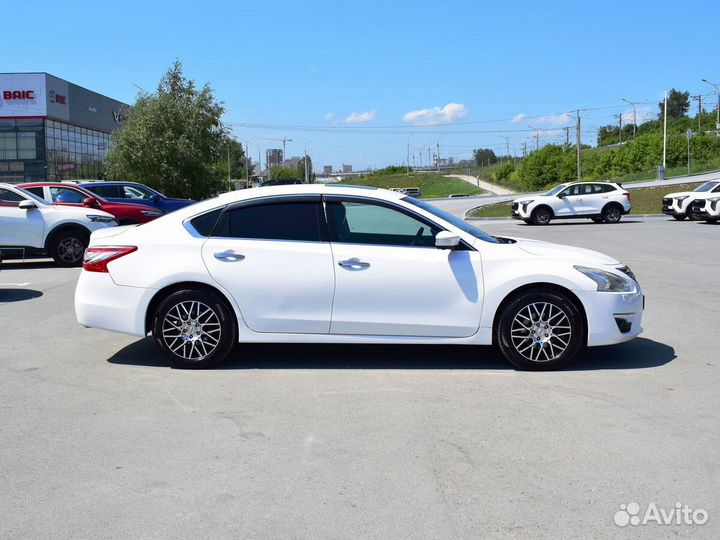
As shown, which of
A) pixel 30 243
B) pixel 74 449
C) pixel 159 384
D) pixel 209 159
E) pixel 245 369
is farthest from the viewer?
pixel 209 159

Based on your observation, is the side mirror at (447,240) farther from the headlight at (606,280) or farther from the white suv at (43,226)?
the white suv at (43,226)

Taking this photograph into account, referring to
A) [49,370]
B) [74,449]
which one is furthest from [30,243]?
[74,449]

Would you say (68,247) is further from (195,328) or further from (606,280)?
(606,280)

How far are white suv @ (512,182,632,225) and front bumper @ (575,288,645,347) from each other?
25.3m

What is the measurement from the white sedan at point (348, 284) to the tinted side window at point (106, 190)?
14663 mm

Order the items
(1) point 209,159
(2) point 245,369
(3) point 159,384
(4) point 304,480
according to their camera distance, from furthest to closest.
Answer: (1) point 209,159 → (2) point 245,369 → (3) point 159,384 → (4) point 304,480

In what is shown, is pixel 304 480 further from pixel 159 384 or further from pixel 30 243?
pixel 30 243

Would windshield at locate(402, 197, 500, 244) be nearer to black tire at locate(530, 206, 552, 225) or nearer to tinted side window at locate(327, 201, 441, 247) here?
tinted side window at locate(327, 201, 441, 247)

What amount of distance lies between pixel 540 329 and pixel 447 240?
3.68 feet

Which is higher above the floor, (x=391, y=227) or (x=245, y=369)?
(x=391, y=227)

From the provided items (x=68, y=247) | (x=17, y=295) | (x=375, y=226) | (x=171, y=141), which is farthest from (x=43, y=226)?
(x=171, y=141)

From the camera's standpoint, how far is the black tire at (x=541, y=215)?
104ft

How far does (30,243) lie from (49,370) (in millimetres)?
8977

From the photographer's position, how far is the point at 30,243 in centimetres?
1523
